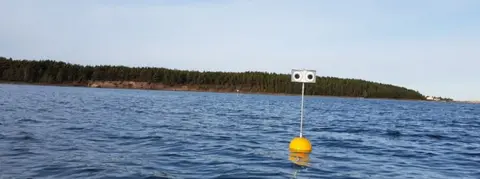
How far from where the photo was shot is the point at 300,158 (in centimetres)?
1922

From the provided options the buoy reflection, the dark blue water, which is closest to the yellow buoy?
the buoy reflection

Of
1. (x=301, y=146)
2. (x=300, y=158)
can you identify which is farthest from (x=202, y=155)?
(x=301, y=146)

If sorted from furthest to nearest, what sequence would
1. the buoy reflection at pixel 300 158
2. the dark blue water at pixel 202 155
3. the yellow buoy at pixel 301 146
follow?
the yellow buoy at pixel 301 146
the buoy reflection at pixel 300 158
the dark blue water at pixel 202 155

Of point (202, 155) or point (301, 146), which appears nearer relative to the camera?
point (202, 155)

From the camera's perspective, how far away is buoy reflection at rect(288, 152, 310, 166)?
18031mm

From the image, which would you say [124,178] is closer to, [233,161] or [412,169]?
[233,161]

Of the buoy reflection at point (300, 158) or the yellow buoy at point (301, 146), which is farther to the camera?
the yellow buoy at point (301, 146)

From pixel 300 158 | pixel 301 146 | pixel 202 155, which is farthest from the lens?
pixel 301 146

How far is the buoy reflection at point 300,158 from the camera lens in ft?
59.2

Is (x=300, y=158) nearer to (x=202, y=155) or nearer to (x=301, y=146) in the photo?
(x=301, y=146)

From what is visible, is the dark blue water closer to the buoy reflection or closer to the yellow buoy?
the buoy reflection

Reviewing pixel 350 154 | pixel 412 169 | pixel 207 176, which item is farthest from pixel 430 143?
pixel 207 176

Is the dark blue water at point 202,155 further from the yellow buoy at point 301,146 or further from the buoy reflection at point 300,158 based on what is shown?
the yellow buoy at point 301,146

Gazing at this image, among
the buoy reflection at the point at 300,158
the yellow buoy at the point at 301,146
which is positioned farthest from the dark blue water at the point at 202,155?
the yellow buoy at the point at 301,146
